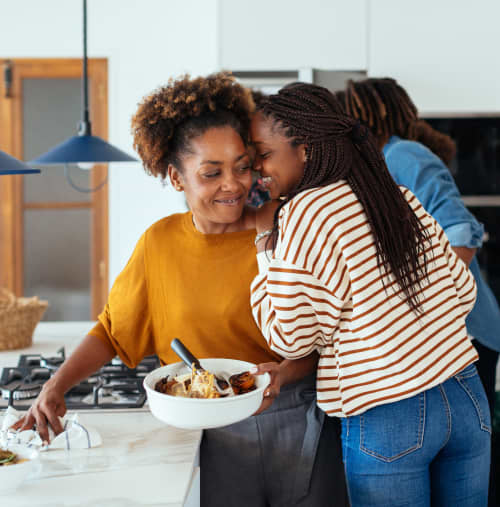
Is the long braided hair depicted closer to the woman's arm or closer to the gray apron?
the gray apron

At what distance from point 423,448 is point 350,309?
267mm

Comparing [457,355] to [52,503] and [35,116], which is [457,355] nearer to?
[52,503]

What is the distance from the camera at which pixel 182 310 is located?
1.27 m

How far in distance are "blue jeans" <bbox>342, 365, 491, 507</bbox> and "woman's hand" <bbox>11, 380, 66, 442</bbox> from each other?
0.54 meters

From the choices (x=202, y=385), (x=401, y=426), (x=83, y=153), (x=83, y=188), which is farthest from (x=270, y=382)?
(x=83, y=188)

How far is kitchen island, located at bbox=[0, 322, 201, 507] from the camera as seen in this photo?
94cm

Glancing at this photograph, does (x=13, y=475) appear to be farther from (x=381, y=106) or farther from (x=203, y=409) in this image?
(x=381, y=106)

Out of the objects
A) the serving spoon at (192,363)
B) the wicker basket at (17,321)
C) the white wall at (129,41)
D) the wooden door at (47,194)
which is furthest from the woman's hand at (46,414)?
the wooden door at (47,194)

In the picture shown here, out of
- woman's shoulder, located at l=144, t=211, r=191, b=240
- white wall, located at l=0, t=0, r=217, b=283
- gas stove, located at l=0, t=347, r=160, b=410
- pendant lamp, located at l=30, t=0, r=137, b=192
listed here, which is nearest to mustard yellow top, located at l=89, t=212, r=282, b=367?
woman's shoulder, located at l=144, t=211, r=191, b=240

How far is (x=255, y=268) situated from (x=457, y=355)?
1.37ft

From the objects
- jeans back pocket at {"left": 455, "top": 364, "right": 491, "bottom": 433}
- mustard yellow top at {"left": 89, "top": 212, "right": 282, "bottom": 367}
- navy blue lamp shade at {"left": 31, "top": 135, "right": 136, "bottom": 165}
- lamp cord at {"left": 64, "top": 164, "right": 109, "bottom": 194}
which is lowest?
jeans back pocket at {"left": 455, "top": 364, "right": 491, "bottom": 433}

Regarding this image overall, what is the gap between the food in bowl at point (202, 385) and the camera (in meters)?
1.04

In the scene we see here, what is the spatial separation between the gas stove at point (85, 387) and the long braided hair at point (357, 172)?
1.93ft

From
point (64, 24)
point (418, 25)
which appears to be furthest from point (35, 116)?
point (418, 25)
